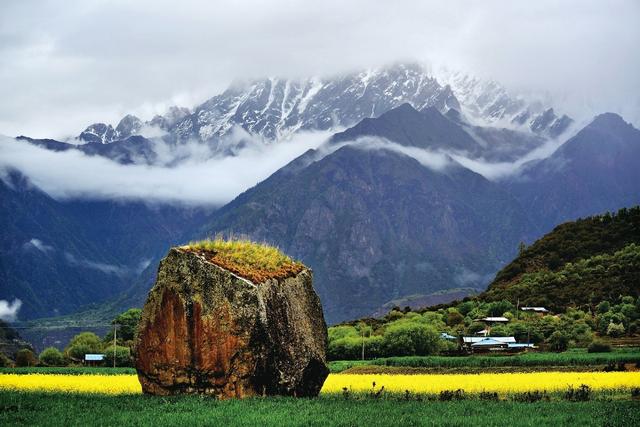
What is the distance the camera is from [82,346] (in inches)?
4050

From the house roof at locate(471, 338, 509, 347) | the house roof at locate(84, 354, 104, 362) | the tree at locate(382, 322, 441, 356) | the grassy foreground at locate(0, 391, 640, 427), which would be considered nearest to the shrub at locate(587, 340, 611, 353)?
the house roof at locate(471, 338, 509, 347)

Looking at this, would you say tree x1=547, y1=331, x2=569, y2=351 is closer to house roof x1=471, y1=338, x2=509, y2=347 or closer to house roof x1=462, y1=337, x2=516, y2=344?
house roof x1=471, y1=338, x2=509, y2=347

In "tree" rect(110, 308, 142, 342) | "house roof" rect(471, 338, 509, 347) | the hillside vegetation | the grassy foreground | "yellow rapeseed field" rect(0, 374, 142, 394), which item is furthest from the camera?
the hillside vegetation

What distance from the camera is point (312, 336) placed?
3875 centimetres

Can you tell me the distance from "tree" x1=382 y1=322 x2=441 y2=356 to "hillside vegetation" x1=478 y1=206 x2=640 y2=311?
Result: 42.5 metres

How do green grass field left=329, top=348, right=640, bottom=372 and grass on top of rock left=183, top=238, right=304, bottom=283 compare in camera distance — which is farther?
green grass field left=329, top=348, right=640, bottom=372

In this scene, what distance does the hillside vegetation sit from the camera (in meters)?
141

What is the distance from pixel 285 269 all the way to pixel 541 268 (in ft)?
481

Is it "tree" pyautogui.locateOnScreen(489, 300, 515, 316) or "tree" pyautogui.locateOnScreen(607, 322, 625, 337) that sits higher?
"tree" pyautogui.locateOnScreen(489, 300, 515, 316)

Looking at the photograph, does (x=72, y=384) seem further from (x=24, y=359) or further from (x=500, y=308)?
(x=500, y=308)

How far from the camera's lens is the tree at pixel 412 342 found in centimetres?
10038

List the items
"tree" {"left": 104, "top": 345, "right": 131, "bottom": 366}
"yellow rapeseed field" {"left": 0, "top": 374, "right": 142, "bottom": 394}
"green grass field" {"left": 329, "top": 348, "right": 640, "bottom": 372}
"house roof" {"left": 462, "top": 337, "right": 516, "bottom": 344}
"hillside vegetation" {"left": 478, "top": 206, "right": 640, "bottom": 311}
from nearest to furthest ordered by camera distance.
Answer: "yellow rapeseed field" {"left": 0, "top": 374, "right": 142, "bottom": 394} → "green grass field" {"left": 329, "top": 348, "right": 640, "bottom": 372} → "tree" {"left": 104, "top": 345, "right": 131, "bottom": 366} → "house roof" {"left": 462, "top": 337, "right": 516, "bottom": 344} → "hillside vegetation" {"left": 478, "top": 206, "right": 640, "bottom": 311}

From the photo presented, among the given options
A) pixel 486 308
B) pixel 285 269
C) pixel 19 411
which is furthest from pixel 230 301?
pixel 486 308

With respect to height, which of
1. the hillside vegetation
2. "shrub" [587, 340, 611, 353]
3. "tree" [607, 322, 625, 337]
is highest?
the hillside vegetation
